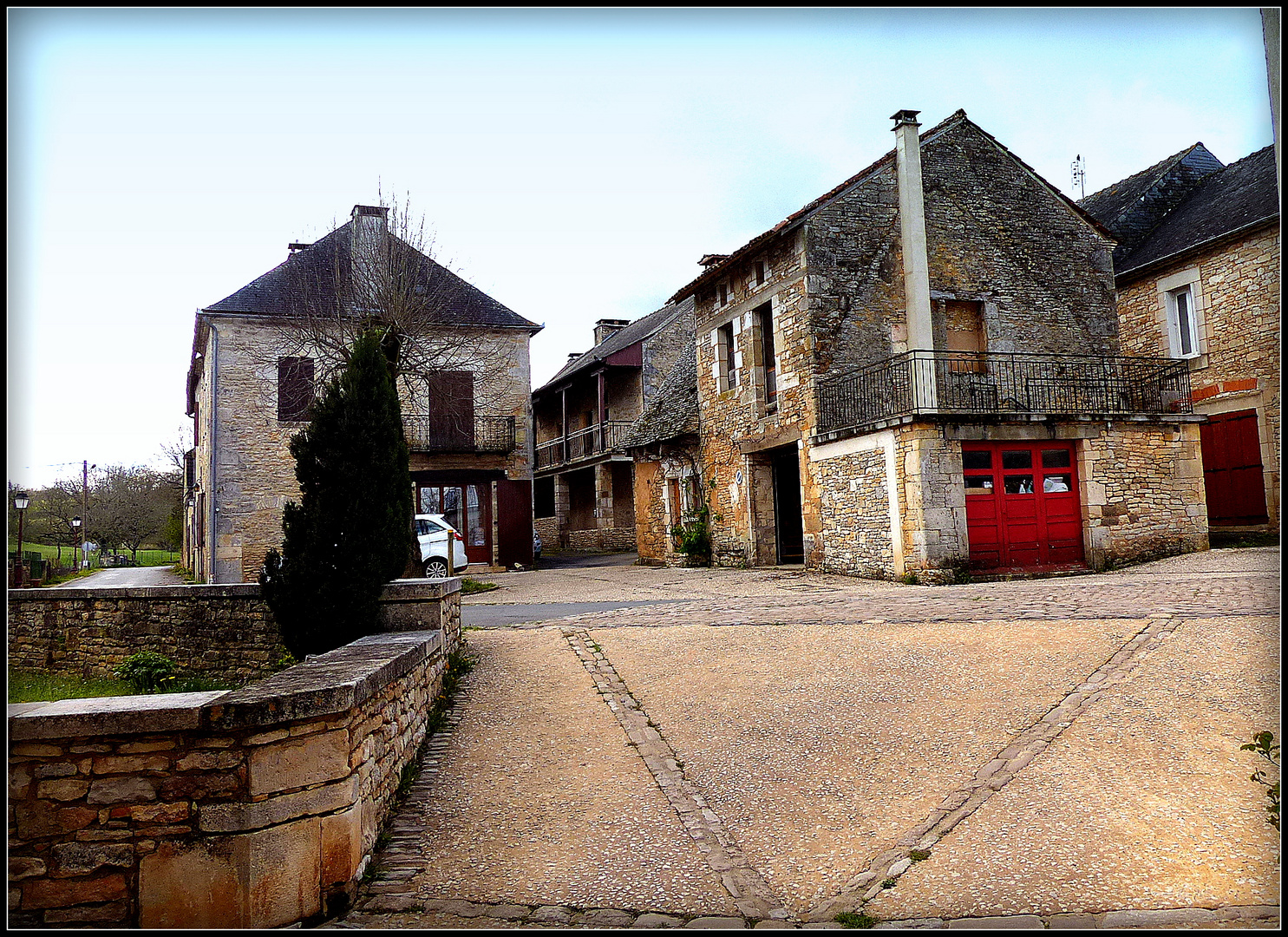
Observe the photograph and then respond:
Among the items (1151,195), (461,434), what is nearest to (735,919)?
(461,434)

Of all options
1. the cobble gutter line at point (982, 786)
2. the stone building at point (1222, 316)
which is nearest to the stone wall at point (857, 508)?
the cobble gutter line at point (982, 786)

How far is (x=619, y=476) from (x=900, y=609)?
17.4 metres

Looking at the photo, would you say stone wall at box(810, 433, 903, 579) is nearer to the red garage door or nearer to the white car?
the red garage door

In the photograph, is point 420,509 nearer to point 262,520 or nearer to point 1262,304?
point 262,520

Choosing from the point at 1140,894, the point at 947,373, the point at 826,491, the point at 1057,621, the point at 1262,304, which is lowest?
the point at 1140,894

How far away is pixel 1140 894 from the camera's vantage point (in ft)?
11.2

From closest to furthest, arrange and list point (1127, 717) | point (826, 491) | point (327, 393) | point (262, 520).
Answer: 1. point (1127, 717)
2. point (327, 393)
3. point (826, 491)
4. point (262, 520)

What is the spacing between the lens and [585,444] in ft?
89.5

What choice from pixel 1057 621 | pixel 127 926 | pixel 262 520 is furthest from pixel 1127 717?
pixel 262 520

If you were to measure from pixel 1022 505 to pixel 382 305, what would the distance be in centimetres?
1005

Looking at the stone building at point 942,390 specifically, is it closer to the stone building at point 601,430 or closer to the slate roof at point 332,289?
the slate roof at point 332,289

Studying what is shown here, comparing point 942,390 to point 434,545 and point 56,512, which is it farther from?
point 56,512

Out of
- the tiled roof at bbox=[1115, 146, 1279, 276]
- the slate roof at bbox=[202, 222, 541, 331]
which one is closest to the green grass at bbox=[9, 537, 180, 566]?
the slate roof at bbox=[202, 222, 541, 331]

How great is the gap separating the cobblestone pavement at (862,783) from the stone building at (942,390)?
183 inches
